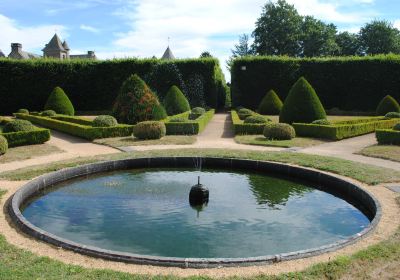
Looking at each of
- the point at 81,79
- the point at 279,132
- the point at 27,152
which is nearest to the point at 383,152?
the point at 279,132

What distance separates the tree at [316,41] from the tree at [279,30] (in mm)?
1184

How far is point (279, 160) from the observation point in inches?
491

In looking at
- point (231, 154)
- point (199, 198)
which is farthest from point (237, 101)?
point (199, 198)

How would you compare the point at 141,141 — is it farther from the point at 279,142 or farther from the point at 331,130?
the point at 331,130

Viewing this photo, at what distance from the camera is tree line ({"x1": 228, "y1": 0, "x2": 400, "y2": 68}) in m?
54.2

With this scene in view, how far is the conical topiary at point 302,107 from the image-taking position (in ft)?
66.6

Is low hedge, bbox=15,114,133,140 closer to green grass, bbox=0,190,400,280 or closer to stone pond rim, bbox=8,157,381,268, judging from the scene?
stone pond rim, bbox=8,157,381,268

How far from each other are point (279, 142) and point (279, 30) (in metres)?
41.2

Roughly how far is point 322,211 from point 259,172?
11.9ft

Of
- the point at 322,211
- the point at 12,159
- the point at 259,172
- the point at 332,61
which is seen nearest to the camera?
the point at 322,211

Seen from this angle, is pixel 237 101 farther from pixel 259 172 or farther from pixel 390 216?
pixel 390 216

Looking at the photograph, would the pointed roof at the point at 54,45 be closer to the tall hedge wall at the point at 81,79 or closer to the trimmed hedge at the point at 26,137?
the tall hedge wall at the point at 81,79

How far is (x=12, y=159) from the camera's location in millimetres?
13148

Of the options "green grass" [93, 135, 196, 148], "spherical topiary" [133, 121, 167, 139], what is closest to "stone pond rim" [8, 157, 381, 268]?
"green grass" [93, 135, 196, 148]
